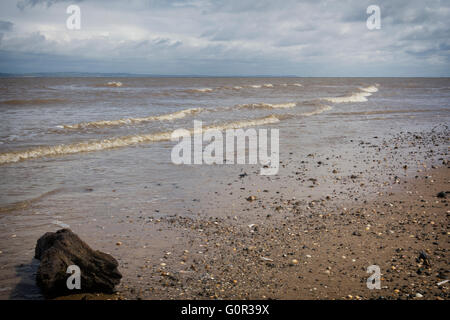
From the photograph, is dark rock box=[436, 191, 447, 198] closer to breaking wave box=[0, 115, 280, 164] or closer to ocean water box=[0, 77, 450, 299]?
ocean water box=[0, 77, 450, 299]

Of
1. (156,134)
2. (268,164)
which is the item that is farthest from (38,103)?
(268,164)

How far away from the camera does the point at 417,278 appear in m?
4.51

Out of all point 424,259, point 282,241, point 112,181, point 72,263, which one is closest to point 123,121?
point 112,181

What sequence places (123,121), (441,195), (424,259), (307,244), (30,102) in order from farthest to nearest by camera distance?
(30,102) → (123,121) → (441,195) → (307,244) → (424,259)

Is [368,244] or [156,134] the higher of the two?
[156,134]

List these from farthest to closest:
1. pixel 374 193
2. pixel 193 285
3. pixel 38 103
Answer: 1. pixel 38 103
2. pixel 374 193
3. pixel 193 285

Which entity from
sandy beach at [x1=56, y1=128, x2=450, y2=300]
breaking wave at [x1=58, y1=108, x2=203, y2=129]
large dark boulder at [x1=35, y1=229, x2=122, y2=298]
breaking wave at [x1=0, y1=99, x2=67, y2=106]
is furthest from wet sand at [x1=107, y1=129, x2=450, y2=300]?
breaking wave at [x1=0, y1=99, x2=67, y2=106]

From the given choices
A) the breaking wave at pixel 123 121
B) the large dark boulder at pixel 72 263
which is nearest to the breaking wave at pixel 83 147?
the breaking wave at pixel 123 121

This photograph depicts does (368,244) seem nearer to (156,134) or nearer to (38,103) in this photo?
(156,134)

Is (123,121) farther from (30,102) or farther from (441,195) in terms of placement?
(441,195)

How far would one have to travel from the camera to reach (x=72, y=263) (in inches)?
166

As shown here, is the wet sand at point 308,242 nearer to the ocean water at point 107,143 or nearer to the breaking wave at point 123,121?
the ocean water at point 107,143

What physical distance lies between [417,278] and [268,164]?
20.7 feet

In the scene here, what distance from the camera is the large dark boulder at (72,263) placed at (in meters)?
4.11
